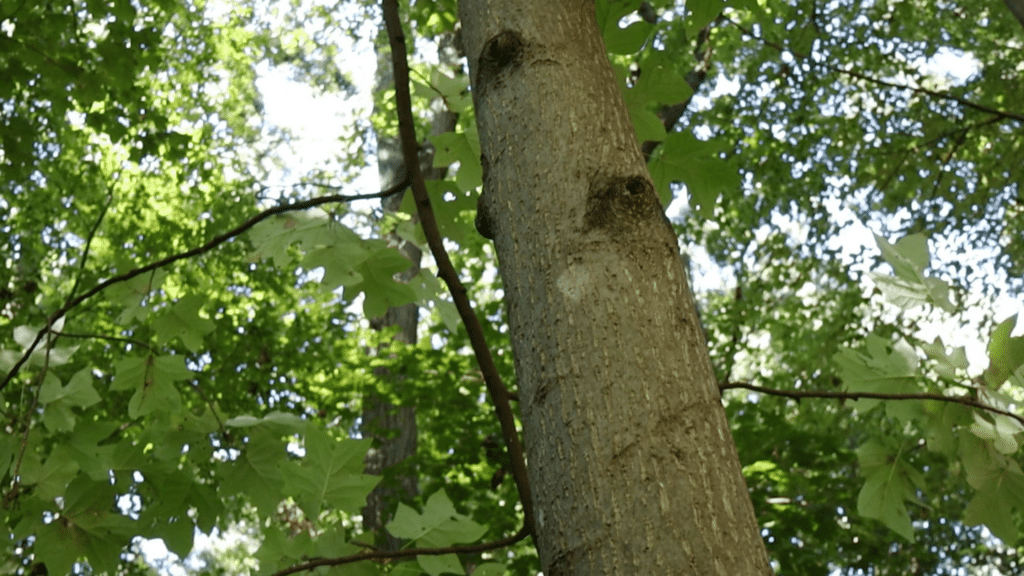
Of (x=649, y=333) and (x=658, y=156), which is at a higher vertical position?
(x=658, y=156)

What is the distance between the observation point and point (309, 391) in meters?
6.24

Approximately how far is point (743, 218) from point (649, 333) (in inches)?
321

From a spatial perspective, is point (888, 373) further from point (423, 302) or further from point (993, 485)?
point (423, 302)

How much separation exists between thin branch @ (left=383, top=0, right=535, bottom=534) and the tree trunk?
278 mm

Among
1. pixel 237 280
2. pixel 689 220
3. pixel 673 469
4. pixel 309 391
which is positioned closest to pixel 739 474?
pixel 673 469

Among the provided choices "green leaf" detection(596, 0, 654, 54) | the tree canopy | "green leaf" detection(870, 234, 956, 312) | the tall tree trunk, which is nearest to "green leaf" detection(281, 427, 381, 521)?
the tree canopy

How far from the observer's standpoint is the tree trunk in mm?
809

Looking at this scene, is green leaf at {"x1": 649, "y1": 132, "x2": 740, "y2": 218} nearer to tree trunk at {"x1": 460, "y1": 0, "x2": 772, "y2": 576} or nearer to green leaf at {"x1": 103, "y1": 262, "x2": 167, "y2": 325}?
tree trunk at {"x1": 460, "y1": 0, "x2": 772, "y2": 576}

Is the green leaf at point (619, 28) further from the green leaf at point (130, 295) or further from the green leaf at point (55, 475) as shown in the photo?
the green leaf at point (55, 475)

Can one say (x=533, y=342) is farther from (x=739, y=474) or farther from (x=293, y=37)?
(x=293, y=37)

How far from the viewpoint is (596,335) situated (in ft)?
3.01

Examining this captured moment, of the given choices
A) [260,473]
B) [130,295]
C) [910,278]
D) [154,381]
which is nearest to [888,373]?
[910,278]

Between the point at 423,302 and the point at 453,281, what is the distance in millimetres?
877

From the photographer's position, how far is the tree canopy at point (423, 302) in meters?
1.72
